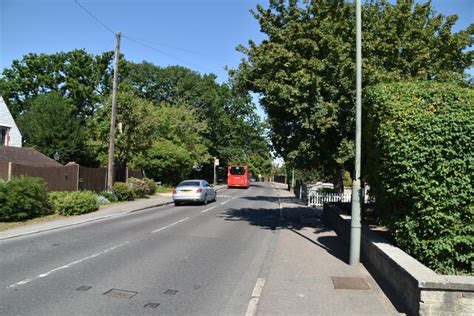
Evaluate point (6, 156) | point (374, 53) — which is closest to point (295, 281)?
point (374, 53)

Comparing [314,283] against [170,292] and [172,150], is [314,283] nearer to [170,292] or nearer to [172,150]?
[170,292]

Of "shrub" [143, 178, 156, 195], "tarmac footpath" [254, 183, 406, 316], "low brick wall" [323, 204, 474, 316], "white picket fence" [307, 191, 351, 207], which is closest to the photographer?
"low brick wall" [323, 204, 474, 316]

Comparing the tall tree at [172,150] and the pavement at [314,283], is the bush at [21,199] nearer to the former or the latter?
the pavement at [314,283]

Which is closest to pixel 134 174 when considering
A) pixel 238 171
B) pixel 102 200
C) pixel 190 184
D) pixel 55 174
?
pixel 190 184

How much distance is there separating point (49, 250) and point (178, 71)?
180ft

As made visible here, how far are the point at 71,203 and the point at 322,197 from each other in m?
13.2

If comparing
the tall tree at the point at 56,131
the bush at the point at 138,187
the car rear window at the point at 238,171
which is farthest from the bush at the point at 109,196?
the car rear window at the point at 238,171

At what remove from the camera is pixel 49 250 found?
9.62m

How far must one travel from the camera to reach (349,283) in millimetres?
7031

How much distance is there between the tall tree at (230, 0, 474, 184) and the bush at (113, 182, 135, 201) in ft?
42.0

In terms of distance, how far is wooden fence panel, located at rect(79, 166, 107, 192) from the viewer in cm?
2333

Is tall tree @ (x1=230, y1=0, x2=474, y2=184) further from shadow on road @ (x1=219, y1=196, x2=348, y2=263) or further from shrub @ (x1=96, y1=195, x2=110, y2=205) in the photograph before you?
shrub @ (x1=96, y1=195, x2=110, y2=205)

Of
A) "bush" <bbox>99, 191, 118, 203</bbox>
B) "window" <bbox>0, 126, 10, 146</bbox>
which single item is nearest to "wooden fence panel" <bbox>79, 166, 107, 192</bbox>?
"bush" <bbox>99, 191, 118, 203</bbox>

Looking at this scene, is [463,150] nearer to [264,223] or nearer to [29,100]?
[264,223]
